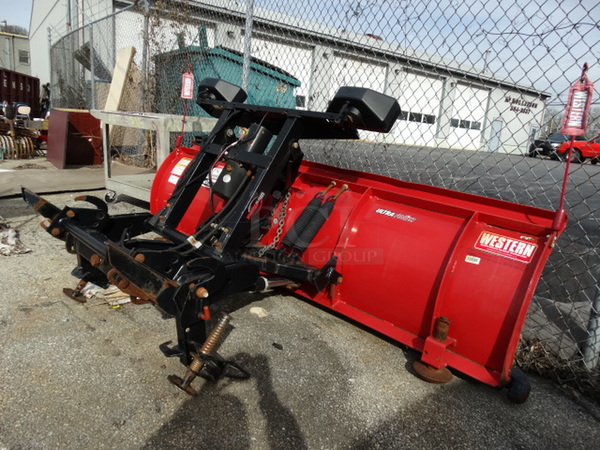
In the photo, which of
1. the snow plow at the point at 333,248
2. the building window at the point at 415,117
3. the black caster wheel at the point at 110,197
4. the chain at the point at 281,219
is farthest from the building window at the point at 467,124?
the black caster wheel at the point at 110,197

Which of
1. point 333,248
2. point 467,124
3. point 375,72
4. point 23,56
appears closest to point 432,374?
point 333,248

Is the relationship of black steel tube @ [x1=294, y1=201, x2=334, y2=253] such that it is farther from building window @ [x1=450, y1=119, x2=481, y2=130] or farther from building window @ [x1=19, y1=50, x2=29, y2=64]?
building window @ [x1=19, y1=50, x2=29, y2=64]

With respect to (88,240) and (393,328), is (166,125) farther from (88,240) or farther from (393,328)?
(393,328)

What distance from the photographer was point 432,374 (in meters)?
2.30

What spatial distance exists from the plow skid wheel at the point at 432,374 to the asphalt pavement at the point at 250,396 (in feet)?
0.20

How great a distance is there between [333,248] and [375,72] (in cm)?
324

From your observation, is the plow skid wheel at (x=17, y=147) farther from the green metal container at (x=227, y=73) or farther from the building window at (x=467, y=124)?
the building window at (x=467, y=124)

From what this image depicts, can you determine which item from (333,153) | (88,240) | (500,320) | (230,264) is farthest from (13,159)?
(500,320)

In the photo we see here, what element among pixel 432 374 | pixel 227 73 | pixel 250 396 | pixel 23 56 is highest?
pixel 23 56

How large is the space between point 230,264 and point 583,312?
109 inches

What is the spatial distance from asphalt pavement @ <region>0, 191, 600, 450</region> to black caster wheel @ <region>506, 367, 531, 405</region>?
7 centimetres

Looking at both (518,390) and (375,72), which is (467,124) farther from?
(518,390)

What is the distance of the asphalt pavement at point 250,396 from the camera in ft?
6.02

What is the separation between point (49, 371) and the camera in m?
2.14
